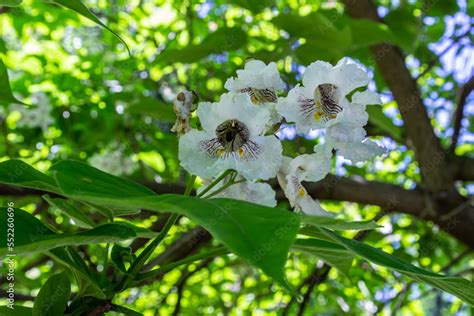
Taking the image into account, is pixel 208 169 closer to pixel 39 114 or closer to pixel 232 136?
pixel 232 136

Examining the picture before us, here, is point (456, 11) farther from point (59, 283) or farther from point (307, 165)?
point (59, 283)

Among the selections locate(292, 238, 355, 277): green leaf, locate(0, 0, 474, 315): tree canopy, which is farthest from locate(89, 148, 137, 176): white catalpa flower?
locate(292, 238, 355, 277): green leaf

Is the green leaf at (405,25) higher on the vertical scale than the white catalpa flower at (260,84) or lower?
higher

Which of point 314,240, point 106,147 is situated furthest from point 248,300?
point 314,240

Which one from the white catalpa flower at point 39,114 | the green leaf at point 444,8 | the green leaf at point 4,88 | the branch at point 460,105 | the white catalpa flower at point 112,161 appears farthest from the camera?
the white catalpa flower at point 112,161

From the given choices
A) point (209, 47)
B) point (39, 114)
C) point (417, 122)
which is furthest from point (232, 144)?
point (39, 114)

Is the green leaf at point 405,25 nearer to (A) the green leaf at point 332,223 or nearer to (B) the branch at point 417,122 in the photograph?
(B) the branch at point 417,122

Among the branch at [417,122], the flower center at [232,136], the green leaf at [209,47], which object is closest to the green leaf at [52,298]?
the flower center at [232,136]
